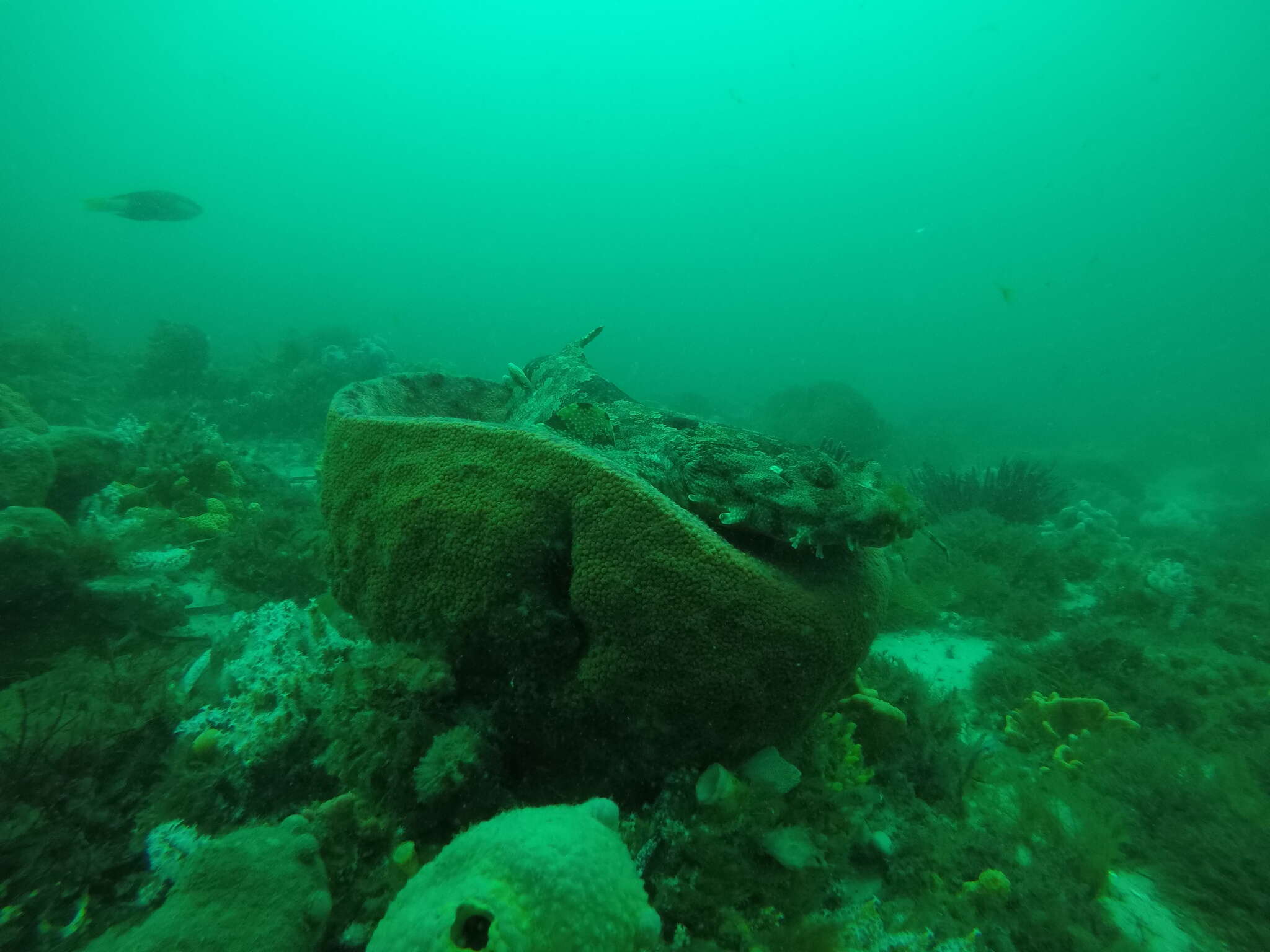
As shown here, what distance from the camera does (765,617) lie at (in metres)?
2.14

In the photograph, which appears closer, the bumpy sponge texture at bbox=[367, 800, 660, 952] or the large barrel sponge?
the bumpy sponge texture at bbox=[367, 800, 660, 952]

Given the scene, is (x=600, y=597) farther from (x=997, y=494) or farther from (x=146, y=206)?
(x=146, y=206)

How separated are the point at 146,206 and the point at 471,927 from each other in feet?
53.1

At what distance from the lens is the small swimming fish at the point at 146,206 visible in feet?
38.8

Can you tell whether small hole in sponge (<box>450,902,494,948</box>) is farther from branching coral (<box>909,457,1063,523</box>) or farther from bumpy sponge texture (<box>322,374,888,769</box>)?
branching coral (<box>909,457,1063,523</box>)

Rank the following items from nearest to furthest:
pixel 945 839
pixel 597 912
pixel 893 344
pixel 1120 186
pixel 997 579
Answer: pixel 597 912
pixel 945 839
pixel 997 579
pixel 893 344
pixel 1120 186

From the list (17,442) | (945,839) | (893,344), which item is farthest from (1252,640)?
(893,344)

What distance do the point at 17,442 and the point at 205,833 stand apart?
4688mm

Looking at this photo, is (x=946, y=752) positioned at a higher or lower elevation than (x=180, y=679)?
higher

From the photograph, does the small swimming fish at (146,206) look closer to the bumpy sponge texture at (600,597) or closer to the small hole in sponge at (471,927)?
the bumpy sponge texture at (600,597)

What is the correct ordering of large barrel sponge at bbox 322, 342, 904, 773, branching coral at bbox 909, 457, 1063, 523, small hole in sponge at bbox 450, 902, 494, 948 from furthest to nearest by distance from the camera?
branching coral at bbox 909, 457, 1063, 523, large barrel sponge at bbox 322, 342, 904, 773, small hole in sponge at bbox 450, 902, 494, 948

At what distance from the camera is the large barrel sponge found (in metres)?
2.12

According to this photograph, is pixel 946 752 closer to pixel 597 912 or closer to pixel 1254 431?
pixel 597 912

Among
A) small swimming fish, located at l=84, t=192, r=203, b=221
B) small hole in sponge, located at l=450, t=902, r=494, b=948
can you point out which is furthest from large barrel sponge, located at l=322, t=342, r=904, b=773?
small swimming fish, located at l=84, t=192, r=203, b=221
